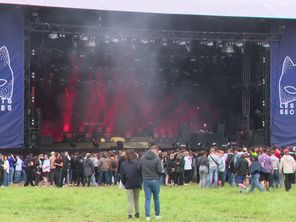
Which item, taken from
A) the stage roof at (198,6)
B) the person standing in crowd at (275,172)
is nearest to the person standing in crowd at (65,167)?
the stage roof at (198,6)

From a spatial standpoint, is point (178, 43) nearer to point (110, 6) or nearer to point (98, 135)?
point (110, 6)

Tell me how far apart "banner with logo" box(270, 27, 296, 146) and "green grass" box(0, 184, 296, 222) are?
30.2ft

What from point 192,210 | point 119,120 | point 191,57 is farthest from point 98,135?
point 192,210

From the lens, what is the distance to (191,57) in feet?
106

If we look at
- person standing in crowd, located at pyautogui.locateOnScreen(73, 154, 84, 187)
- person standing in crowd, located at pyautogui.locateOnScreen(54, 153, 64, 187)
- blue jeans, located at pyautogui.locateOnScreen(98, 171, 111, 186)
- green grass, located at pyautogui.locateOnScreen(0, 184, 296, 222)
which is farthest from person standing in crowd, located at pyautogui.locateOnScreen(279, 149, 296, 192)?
person standing in crowd, located at pyautogui.locateOnScreen(54, 153, 64, 187)

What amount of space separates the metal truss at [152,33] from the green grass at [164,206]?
9.14 meters

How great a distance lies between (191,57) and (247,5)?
527 centimetres

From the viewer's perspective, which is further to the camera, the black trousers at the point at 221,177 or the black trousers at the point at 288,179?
the black trousers at the point at 221,177

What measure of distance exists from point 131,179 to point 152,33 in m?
15.6

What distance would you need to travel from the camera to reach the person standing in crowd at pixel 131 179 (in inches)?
482

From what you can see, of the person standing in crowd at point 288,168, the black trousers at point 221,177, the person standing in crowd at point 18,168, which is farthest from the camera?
the person standing in crowd at point 18,168

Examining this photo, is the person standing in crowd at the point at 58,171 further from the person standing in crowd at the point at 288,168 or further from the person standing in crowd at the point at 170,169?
the person standing in crowd at the point at 288,168

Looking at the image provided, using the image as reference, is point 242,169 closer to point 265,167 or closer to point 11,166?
point 265,167

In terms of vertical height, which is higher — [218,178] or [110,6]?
[110,6]
